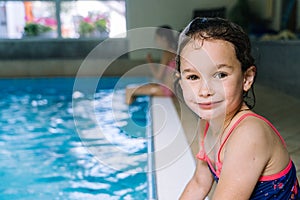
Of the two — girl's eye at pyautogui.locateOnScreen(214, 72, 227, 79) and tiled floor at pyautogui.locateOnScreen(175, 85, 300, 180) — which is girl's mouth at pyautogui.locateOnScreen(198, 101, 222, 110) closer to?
girl's eye at pyautogui.locateOnScreen(214, 72, 227, 79)

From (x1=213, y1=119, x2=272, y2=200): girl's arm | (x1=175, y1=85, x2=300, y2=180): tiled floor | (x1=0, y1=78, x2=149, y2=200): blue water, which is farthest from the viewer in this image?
(x1=175, y1=85, x2=300, y2=180): tiled floor

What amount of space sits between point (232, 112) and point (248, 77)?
4.2 inches

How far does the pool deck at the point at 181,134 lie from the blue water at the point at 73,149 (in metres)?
0.18

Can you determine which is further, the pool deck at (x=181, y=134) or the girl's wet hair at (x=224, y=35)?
the pool deck at (x=181, y=134)

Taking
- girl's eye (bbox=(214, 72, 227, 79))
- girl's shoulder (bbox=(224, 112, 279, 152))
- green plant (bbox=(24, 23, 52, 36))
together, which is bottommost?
green plant (bbox=(24, 23, 52, 36))

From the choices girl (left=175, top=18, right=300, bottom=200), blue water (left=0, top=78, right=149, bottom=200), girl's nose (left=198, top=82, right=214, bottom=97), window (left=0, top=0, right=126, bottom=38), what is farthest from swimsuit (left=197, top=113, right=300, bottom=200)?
window (left=0, top=0, right=126, bottom=38)

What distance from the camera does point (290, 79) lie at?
468 cm

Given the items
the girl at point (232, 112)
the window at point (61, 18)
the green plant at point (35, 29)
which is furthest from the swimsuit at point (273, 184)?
the green plant at point (35, 29)

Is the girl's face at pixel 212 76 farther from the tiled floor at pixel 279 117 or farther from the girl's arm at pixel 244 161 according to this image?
the tiled floor at pixel 279 117

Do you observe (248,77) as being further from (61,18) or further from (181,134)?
(61,18)

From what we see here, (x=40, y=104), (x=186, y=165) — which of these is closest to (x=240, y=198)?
(x=186, y=165)

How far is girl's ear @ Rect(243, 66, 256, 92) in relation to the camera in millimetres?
995

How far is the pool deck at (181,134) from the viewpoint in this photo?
1.98m

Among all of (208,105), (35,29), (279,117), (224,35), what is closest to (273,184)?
(208,105)
